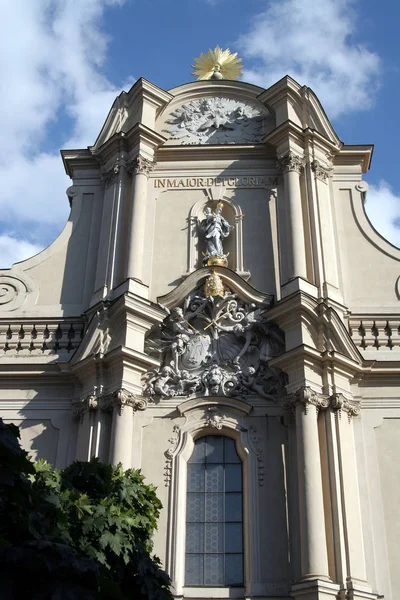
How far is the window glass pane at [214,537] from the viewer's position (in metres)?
11.1

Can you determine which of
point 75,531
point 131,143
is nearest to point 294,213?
point 131,143

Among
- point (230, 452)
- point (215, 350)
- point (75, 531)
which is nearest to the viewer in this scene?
point (75, 531)

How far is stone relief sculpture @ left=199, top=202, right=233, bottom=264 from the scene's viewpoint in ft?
44.6

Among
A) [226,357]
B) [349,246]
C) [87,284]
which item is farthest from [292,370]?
[87,284]

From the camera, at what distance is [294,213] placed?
44.3ft

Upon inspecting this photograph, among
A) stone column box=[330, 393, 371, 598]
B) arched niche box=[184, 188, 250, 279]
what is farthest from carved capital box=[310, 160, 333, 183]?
stone column box=[330, 393, 371, 598]

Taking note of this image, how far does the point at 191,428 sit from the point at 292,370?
66.6 inches

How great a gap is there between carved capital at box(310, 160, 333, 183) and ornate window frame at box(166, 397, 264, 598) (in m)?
4.57

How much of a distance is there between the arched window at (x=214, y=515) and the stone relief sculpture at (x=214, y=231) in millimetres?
3190

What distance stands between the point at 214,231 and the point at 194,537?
5.07 meters

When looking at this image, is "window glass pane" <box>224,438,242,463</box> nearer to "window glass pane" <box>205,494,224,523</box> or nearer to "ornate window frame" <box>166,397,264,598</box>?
"ornate window frame" <box>166,397,264,598</box>

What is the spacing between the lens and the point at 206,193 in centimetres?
1450

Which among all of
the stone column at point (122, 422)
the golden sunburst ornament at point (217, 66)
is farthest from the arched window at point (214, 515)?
the golden sunburst ornament at point (217, 66)

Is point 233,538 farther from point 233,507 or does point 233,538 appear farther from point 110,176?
point 110,176
